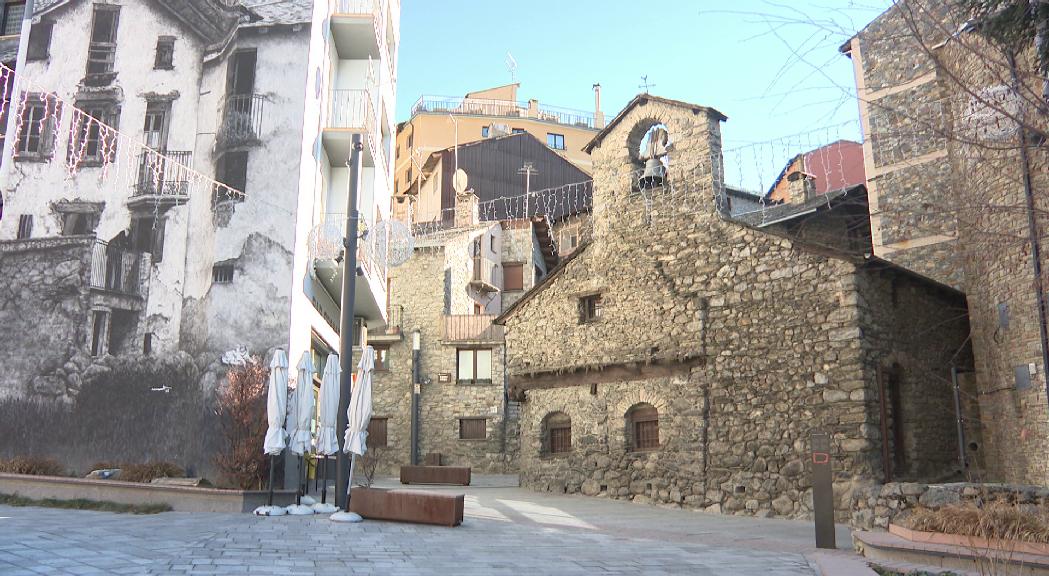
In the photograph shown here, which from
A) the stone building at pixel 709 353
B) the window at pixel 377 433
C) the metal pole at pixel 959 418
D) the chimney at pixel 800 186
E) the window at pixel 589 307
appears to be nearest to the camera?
the stone building at pixel 709 353

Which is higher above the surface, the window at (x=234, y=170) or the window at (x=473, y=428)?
the window at (x=234, y=170)

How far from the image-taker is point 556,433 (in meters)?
19.0

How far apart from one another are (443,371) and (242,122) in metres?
17.8

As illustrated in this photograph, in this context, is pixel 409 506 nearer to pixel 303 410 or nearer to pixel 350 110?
pixel 303 410

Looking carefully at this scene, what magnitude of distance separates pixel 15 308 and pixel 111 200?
2.74 meters

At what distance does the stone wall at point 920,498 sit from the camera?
8680 millimetres

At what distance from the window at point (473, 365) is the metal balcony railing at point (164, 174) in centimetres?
1781

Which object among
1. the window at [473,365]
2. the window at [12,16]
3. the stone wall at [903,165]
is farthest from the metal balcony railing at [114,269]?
the window at [473,365]

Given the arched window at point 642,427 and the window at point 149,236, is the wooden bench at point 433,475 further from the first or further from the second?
the window at point 149,236

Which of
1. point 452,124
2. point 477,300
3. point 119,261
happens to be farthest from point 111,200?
point 452,124

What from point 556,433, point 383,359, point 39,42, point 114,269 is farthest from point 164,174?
point 383,359

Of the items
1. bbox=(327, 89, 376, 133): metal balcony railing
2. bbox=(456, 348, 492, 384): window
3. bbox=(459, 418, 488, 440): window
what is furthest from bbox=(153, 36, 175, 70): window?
bbox=(459, 418, 488, 440): window

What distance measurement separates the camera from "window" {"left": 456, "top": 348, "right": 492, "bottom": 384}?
32656 millimetres

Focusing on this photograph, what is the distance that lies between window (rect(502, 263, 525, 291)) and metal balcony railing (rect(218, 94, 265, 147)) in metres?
21.4
